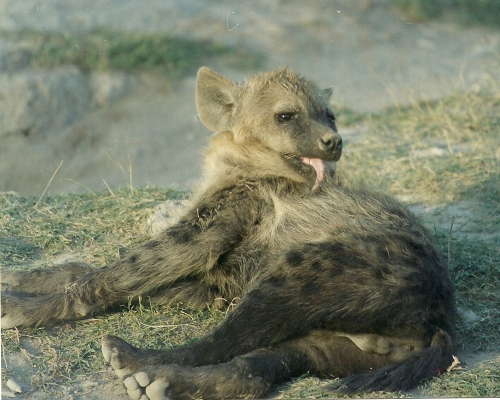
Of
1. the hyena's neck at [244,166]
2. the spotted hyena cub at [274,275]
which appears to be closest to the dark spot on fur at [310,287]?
the spotted hyena cub at [274,275]

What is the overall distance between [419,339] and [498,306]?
3.32ft

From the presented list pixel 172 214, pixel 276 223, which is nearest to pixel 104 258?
pixel 172 214

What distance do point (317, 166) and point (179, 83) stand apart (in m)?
5.21

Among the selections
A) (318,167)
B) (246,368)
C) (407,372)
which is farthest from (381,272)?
(318,167)

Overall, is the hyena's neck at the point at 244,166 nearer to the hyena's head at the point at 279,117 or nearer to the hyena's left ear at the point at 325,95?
the hyena's head at the point at 279,117

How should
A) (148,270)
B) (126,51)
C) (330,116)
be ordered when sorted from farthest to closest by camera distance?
(126,51), (330,116), (148,270)

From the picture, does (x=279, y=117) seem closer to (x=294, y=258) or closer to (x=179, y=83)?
(x=294, y=258)

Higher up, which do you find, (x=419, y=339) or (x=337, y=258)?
(x=337, y=258)

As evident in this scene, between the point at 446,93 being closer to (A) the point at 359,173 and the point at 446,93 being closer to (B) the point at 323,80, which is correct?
(B) the point at 323,80

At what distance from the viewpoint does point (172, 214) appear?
15.0 feet

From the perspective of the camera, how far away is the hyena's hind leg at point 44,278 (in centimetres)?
384

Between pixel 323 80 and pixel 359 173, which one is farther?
pixel 323 80

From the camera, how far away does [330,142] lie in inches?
151

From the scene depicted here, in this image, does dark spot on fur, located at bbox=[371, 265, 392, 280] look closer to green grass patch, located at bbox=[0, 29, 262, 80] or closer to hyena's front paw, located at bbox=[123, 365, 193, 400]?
hyena's front paw, located at bbox=[123, 365, 193, 400]
